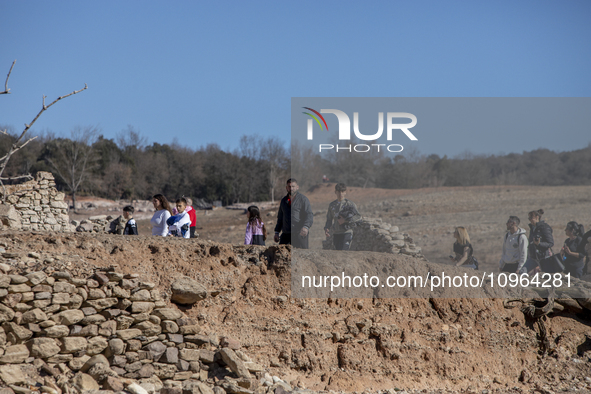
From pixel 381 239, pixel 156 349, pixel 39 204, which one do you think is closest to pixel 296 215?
pixel 156 349

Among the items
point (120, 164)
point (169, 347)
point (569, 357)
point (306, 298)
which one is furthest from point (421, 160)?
point (120, 164)

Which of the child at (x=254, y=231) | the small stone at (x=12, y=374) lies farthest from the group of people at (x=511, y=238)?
the small stone at (x=12, y=374)

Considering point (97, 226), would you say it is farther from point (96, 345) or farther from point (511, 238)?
point (511, 238)

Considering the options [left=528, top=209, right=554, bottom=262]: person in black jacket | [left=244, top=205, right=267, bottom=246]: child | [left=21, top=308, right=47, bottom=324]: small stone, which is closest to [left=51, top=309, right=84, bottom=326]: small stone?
[left=21, top=308, right=47, bottom=324]: small stone

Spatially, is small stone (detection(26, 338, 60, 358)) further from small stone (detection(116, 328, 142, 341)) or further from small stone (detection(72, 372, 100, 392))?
small stone (detection(116, 328, 142, 341))

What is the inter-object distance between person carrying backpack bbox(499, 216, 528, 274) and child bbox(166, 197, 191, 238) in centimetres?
491

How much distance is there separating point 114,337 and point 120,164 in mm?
29241

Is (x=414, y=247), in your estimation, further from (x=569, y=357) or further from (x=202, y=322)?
(x=202, y=322)

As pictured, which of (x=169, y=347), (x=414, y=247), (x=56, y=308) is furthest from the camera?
(x=414, y=247)

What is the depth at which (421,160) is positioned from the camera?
1052cm

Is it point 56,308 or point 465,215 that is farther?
point 465,215

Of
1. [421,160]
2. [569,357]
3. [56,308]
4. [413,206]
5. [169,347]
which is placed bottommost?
[569,357]

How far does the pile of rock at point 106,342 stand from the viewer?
439cm

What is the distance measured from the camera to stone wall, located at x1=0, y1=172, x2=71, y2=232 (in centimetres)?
1077
